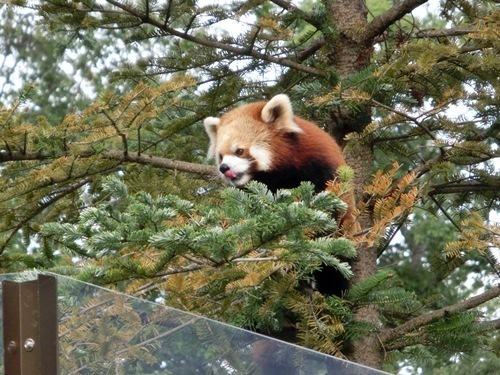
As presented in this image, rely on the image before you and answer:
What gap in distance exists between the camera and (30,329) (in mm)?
2279

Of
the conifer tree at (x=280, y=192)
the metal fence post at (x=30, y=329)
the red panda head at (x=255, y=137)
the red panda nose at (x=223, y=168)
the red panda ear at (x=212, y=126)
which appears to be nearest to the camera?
the metal fence post at (x=30, y=329)

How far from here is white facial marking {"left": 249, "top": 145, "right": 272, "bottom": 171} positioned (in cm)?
552

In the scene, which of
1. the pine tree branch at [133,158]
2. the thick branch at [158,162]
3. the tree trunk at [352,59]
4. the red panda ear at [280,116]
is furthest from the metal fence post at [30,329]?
the tree trunk at [352,59]

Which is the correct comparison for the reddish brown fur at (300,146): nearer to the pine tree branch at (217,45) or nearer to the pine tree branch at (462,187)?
the pine tree branch at (217,45)

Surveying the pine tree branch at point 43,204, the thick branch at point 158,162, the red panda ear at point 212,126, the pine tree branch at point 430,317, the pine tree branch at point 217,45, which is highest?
the pine tree branch at point 217,45

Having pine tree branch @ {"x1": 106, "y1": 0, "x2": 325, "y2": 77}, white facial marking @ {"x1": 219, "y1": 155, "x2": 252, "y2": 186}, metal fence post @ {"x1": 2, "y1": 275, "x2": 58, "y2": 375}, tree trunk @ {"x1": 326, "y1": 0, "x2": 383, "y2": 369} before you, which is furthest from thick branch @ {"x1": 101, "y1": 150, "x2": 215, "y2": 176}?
metal fence post @ {"x1": 2, "y1": 275, "x2": 58, "y2": 375}

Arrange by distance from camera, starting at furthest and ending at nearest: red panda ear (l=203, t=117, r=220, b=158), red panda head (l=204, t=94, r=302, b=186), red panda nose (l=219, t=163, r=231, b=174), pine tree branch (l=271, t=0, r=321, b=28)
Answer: pine tree branch (l=271, t=0, r=321, b=28)
red panda ear (l=203, t=117, r=220, b=158)
red panda head (l=204, t=94, r=302, b=186)
red panda nose (l=219, t=163, r=231, b=174)

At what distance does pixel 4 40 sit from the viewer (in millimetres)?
17578

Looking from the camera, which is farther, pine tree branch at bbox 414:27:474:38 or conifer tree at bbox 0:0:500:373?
pine tree branch at bbox 414:27:474:38

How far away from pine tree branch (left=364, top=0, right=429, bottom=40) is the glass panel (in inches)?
155

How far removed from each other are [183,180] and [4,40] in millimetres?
12887

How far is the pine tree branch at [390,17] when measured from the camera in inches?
234

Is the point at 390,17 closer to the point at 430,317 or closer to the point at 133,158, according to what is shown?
the point at 133,158

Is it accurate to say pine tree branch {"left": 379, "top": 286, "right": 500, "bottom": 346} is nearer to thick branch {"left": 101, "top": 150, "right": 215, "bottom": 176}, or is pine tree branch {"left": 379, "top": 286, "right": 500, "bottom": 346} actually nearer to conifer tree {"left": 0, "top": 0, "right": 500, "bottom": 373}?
conifer tree {"left": 0, "top": 0, "right": 500, "bottom": 373}
